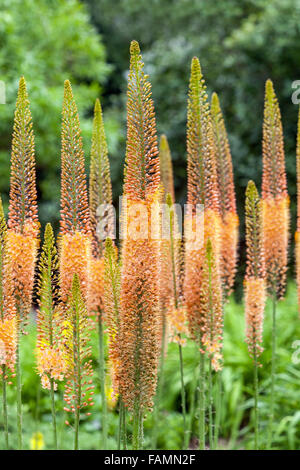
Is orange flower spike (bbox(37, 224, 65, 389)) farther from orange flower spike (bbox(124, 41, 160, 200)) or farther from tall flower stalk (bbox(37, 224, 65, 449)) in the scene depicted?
orange flower spike (bbox(124, 41, 160, 200))

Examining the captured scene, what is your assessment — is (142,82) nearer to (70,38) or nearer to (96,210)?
(96,210)

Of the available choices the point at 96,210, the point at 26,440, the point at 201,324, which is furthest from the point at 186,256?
the point at 26,440

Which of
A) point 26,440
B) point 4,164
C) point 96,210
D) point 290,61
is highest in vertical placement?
point 290,61

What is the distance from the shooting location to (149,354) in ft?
5.50

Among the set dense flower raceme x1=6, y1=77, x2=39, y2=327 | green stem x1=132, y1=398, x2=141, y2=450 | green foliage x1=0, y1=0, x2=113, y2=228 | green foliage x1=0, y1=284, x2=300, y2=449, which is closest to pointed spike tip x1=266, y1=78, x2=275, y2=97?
dense flower raceme x1=6, y1=77, x2=39, y2=327

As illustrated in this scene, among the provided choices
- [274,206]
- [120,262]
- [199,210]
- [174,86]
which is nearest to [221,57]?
[174,86]

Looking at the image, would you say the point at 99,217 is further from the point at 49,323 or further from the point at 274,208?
the point at 274,208

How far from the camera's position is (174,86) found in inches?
422

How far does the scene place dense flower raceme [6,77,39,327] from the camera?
176 cm

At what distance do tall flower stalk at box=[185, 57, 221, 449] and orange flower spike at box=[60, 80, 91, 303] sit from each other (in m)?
0.41

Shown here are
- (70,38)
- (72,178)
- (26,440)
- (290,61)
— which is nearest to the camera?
(72,178)

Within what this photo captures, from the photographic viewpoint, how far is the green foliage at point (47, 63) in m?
6.91

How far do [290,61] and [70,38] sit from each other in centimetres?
372

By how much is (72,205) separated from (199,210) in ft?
1.68
